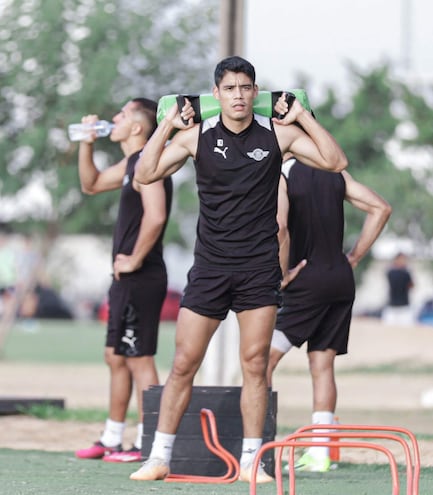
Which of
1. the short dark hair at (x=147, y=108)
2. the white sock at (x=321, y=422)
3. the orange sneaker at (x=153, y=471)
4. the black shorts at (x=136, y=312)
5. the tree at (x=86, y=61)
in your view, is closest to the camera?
the orange sneaker at (x=153, y=471)

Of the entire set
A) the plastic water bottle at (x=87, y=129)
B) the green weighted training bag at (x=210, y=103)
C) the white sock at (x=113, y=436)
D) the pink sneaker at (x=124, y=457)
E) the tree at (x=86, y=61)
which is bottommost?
the pink sneaker at (x=124, y=457)

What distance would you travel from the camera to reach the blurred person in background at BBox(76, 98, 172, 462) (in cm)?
878

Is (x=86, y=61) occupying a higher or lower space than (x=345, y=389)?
higher

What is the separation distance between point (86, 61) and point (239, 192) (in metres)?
13.4

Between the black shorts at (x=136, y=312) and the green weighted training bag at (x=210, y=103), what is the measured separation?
1.81m

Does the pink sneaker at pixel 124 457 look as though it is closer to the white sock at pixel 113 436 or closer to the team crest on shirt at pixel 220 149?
the white sock at pixel 113 436

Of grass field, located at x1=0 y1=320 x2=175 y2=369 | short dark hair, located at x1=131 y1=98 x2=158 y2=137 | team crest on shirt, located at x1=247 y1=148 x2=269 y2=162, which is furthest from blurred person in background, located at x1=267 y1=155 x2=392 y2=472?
grass field, located at x1=0 y1=320 x2=175 y2=369

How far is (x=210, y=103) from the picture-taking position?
7305 millimetres

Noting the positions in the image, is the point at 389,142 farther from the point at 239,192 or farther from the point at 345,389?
the point at 239,192

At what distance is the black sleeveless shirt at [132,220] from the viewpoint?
894cm

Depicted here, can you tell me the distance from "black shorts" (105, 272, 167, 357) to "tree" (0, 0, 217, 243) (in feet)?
35.9

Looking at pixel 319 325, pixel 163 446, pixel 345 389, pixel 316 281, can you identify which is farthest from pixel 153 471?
pixel 345 389

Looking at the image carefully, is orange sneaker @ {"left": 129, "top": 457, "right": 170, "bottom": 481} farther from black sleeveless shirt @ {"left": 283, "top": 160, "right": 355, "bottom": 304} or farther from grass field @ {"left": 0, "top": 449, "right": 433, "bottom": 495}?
black sleeveless shirt @ {"left": 283, "top": 160, "right": 355, "bottom": 304}

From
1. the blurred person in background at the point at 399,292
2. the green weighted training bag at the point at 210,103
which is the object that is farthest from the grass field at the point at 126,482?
the blurred person in background at the point at 399,292
